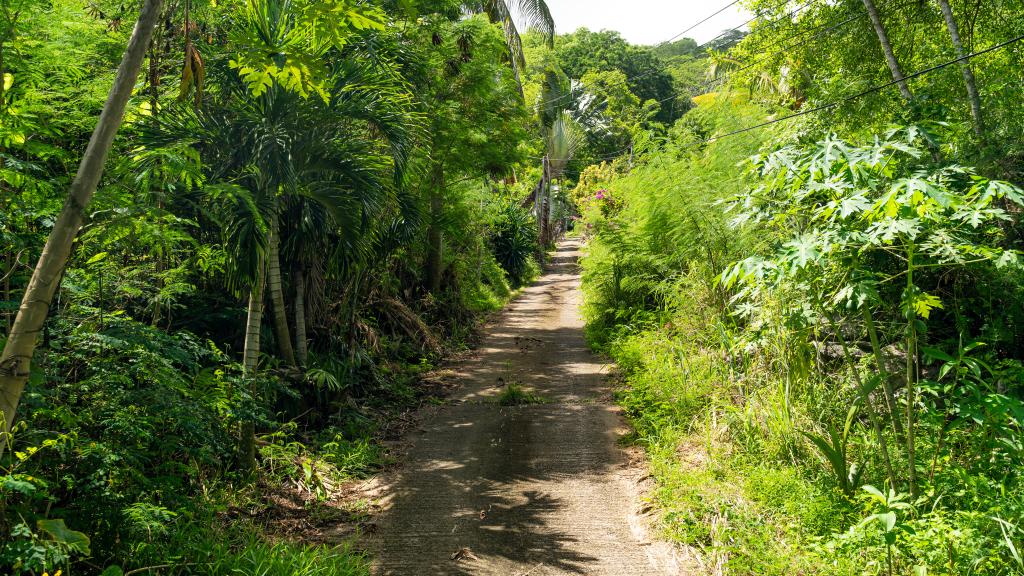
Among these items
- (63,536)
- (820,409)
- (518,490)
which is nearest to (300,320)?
(518,490)

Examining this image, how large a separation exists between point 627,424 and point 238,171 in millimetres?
5598

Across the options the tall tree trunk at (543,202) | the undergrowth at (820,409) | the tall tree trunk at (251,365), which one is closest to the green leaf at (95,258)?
the tall tree trunk at (251,365)

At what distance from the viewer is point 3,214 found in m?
3.99

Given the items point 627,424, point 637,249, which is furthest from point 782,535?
point 637,249

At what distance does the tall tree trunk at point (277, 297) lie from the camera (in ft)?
23.8

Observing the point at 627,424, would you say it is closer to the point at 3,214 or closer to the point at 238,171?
the point at 238,171

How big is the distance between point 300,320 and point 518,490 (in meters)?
3.76

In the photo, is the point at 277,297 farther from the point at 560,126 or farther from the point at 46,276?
the point at 560,126

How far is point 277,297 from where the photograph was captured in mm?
7629

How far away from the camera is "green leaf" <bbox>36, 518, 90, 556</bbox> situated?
3.33 m

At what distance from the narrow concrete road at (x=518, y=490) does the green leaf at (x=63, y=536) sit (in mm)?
2151

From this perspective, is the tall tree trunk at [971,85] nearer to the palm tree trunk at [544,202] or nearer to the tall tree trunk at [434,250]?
the tall tree trunk at [434,250]

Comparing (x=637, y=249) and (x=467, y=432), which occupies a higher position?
(x=637, y=249)

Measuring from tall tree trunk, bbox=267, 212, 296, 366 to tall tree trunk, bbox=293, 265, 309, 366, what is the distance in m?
0.17
